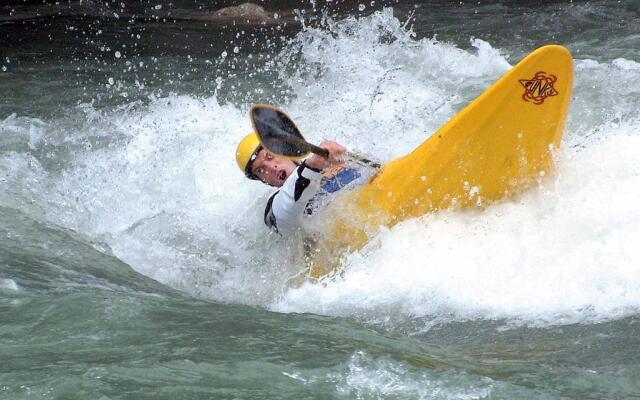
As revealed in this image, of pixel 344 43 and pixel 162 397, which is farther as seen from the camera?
pixel 344 43

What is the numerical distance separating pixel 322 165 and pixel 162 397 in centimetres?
169

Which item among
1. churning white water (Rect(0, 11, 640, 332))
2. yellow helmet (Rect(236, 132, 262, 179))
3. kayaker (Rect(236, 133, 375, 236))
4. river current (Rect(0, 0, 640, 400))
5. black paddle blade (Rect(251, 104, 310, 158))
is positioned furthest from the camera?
yellow helmet (Rect(236, 132, 262, 179))

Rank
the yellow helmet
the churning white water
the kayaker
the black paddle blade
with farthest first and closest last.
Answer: the yellow helmet
the kayaker
the black paddle blade
the churning white water

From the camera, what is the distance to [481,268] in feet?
13.1

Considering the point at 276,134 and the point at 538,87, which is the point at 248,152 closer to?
the point at 276,134

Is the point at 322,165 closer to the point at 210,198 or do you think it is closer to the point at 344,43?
the point at 210,198

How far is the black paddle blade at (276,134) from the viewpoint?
4027 mm

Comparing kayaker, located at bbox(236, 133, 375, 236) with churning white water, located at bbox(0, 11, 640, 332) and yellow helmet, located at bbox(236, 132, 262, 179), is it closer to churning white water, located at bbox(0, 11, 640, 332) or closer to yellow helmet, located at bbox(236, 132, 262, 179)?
yellow helmet, located at bbox(236, 132, 262, 179)

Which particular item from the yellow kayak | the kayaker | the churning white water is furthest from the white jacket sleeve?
the churning white water

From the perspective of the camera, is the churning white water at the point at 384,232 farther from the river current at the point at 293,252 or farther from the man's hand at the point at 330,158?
the man's hand at the point at 330,158

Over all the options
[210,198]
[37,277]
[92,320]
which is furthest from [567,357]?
[210,198]

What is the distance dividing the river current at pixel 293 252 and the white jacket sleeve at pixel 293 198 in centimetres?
22

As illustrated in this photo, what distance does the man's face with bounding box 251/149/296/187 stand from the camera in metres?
4.75

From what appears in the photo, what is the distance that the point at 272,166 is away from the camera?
477 cm
